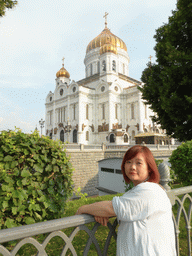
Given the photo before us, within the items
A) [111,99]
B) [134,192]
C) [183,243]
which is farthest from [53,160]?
[111,99]

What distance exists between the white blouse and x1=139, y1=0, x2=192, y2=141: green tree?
8.93 metres

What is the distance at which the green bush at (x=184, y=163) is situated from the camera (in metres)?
6.33

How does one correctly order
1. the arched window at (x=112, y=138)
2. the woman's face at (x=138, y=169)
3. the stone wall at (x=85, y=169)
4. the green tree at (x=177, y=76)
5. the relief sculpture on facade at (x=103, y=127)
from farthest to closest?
the relief sculpture on facade at (x=103, y=127), the arched window at (x=112, y=138), the stone wall at (x=85, y=169), the green tree at (x=177, y=76), the woman's face at (x=138, y=169)

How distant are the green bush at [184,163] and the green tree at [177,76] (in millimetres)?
3443

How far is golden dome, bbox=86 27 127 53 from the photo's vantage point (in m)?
45.9

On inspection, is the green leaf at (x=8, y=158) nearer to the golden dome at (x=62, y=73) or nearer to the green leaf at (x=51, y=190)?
the green leaf at (x=51, y=190)

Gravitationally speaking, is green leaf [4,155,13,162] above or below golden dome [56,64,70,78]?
below

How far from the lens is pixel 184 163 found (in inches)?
257

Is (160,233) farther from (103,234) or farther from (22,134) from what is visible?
(103,234)

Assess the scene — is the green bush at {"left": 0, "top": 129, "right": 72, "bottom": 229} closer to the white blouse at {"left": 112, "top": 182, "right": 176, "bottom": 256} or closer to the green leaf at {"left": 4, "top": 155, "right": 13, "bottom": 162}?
the green leaf at {"left": 4, "top": 155, "right": 13, "bottom": 162}

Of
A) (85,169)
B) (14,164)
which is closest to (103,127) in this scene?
(85,169)

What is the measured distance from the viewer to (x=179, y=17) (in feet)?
31.9

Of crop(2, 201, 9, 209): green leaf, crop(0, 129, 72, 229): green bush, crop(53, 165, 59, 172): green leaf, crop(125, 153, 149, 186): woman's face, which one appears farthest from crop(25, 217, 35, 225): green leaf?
crop(125, 153, 149, 186): woman's face

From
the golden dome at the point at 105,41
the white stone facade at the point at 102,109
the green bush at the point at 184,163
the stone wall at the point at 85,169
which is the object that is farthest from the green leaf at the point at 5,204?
the golden dome at the point at 105,41
